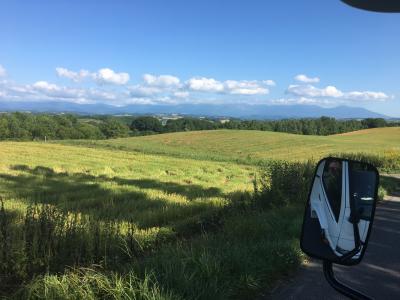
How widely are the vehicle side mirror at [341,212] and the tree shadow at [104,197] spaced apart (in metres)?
7.00

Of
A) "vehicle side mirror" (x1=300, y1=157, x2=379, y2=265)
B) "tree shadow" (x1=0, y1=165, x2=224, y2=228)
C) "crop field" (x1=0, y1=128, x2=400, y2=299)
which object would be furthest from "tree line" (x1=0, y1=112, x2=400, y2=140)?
"vehicle side mirror" (x1=300, y1=157, x2=379, y2=265)

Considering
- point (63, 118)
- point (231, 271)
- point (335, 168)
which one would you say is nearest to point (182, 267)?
point (231, 271)

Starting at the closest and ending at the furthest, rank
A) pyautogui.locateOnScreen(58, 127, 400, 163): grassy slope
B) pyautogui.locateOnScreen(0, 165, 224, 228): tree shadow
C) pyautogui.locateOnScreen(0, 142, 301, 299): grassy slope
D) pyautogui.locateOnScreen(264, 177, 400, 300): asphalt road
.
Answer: pyautogui.locateOnScreen(0, 142, 301, 299): grassy slope
pyautogui.locateOnScreen(264, 177, 400, 300): asphalt road
pyautogui.locateOnScreen(0, 165, 224, 228): tree shadow
pyautogui.locateOnScreen(58, 127, 400, 163): grassy slope

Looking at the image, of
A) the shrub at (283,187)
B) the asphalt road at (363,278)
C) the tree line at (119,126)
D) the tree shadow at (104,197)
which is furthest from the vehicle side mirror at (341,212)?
the tree line at (119,126)

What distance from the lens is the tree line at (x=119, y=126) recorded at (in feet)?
349

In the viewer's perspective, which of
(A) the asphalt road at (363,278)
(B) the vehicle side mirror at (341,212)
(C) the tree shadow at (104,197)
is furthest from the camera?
(C) the tree shadow at (104,197)

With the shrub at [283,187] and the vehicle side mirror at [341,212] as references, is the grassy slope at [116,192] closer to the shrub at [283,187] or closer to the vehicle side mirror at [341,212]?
the shrub at [283,187]

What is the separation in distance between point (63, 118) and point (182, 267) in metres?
120

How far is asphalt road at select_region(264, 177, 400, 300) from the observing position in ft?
15.5

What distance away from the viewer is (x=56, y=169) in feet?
74.8

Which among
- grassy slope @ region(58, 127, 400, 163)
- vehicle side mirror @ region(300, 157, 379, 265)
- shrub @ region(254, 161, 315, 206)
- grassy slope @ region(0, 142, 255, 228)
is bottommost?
grassy slope @ region(58, 127, 400, 163)

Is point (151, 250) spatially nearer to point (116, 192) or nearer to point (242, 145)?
point (116, 192)

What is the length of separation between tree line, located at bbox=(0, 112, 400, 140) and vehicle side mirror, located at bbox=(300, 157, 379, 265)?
108164 millimetres

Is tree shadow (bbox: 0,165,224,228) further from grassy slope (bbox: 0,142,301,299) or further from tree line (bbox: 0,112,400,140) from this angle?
tree line (bbox: 0,112,400,140)
